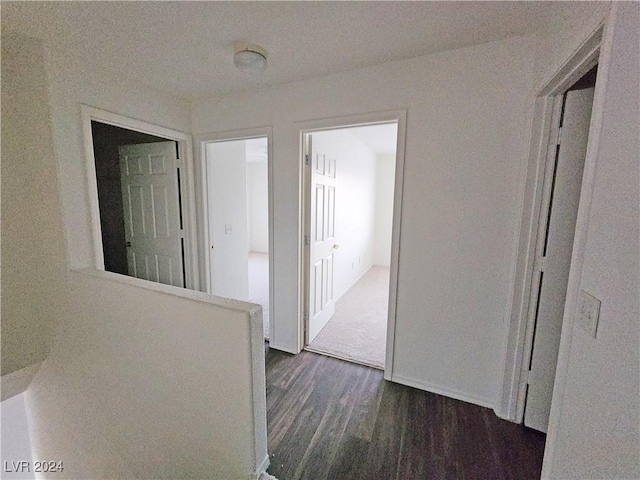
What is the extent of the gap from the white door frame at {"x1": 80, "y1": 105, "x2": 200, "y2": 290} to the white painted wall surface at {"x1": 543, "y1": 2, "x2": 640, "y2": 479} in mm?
2681

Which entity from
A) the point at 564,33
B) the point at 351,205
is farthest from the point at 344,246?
the point at 564,33

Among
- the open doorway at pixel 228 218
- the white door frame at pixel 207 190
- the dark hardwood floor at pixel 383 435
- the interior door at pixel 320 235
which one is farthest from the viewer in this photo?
the open doorway at pixel 228 218

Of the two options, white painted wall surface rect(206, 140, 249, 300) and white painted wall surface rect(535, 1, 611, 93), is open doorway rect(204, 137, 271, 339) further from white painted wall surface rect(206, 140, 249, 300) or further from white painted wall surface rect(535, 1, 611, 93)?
white painted wall surface rect(535, 1, 611, 93)

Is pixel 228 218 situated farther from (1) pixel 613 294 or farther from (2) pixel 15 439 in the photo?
(1) pixel 613 294

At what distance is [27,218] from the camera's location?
69.9 inches

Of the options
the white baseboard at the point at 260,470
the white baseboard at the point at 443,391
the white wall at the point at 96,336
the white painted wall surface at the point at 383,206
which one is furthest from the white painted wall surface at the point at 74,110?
the white painted wall surface at the point at 383,206

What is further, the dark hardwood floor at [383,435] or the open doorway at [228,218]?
the open doorway at [228,218]

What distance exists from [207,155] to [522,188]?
2.59m

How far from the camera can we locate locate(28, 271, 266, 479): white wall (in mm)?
1161

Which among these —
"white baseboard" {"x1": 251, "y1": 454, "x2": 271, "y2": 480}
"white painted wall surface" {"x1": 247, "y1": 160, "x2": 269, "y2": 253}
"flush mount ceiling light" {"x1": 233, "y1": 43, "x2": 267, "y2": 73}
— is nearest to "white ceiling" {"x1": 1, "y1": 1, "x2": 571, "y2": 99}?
"flush mount ceiling light" {"x1": 233, "y1": 43, "x2": 267, "y2": 73}

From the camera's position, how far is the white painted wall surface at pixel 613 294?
2.18 ft

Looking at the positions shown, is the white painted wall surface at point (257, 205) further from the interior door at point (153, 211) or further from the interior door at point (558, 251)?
the interior door at point (558, 251)

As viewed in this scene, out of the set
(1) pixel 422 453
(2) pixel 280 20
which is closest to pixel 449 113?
(2) pixel 280 20

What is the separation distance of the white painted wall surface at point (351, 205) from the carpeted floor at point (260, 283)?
3.21 ft
